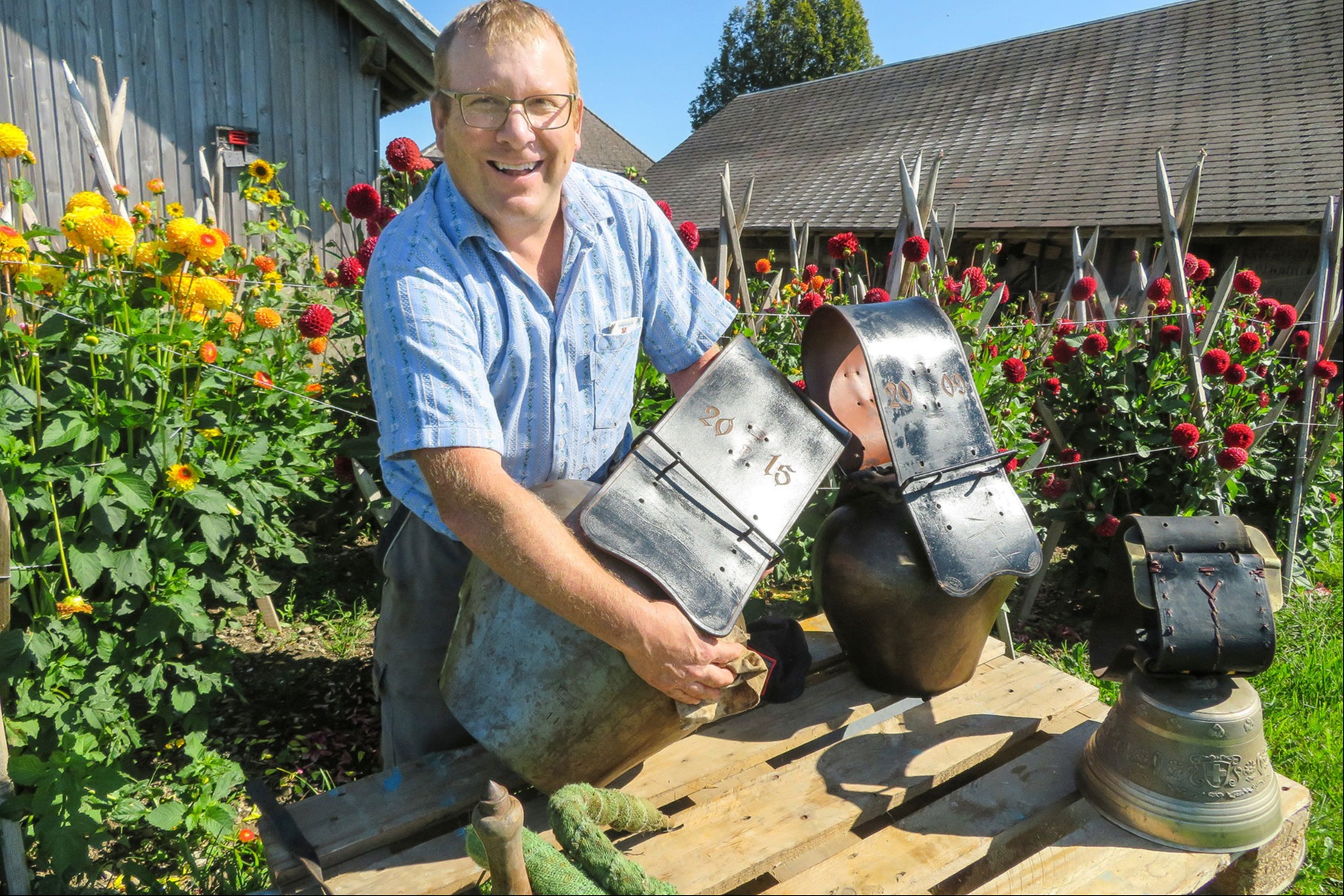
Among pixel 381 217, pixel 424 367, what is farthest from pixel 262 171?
pixel 424 367

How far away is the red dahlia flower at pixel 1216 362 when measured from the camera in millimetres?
2713

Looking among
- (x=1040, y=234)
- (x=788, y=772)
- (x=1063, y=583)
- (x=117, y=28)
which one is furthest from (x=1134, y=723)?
(x=1040, y=234)

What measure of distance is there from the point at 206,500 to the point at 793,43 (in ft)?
121

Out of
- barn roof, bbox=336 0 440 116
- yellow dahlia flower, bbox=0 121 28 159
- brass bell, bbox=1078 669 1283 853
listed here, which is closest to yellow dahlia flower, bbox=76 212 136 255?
yellow dahlia flower, bbox=0 121 28 159

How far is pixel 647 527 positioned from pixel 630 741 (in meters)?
0.35

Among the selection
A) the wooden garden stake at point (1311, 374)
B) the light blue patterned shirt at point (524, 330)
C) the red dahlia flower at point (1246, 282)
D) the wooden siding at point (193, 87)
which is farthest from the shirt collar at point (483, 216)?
the wooden siding at point (193, 87)

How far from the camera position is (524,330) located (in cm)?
154

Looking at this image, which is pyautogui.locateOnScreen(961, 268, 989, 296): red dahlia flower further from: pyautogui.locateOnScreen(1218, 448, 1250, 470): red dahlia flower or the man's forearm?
the man's forearm

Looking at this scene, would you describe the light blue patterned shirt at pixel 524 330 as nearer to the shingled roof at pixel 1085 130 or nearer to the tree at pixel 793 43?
the shingled roof at pixel 1085 130

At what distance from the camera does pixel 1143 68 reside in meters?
12.6

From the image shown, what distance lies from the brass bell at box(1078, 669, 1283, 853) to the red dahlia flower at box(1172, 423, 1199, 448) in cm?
142

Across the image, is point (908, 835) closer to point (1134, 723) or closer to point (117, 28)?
point (1134, 723)

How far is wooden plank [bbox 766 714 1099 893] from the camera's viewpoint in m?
1.40

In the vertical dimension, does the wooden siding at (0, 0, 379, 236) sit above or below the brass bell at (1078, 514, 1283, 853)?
above
